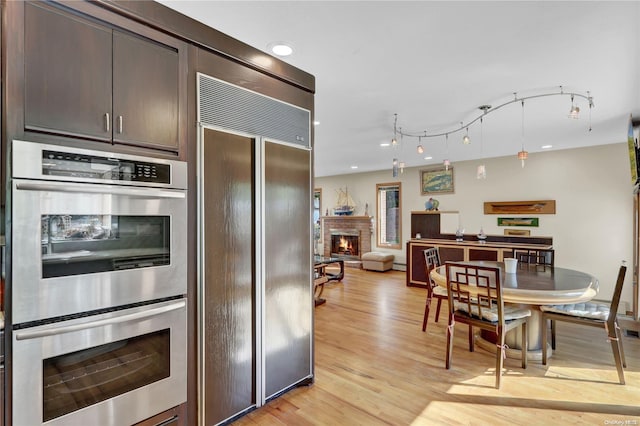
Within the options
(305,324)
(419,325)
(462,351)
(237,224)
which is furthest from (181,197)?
(419,325)

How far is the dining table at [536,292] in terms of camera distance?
8.39 ft

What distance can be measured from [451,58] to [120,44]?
219 cm

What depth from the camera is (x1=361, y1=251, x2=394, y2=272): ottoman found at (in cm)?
779

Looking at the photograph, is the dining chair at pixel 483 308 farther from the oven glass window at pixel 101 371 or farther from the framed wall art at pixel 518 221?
the framed wall art at pixel 518 221

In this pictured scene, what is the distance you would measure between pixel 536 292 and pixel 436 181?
201 inches

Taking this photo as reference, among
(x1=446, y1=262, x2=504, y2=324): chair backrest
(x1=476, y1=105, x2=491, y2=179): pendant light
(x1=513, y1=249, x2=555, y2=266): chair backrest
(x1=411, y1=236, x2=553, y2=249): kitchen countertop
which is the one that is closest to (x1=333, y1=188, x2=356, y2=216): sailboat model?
(x1=411, y1=236, x2=553, y2=249): kitchen countertop

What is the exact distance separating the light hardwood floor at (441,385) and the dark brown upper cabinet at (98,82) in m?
1.96

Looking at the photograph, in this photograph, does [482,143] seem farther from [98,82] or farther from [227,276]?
[98,82]

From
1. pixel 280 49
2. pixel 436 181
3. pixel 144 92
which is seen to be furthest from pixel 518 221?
pixel 144 92

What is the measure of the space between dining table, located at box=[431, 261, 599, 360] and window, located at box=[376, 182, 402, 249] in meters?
4.44

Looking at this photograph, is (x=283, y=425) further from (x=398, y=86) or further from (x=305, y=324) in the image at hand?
(x=398, y=86)

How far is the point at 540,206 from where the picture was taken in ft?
19.7

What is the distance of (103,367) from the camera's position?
59.1 inches

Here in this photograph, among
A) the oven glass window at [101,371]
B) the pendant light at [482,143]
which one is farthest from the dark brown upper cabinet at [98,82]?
the pendant light at [482,143]
